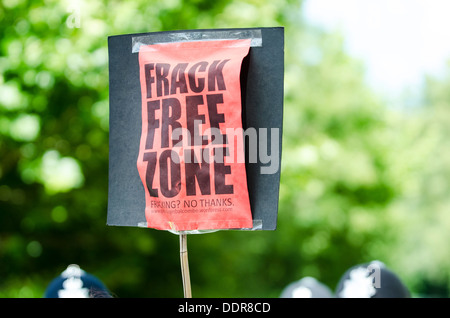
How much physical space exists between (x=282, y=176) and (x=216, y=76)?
3.80m

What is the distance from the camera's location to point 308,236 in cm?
814

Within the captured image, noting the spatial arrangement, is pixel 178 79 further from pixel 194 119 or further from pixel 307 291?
pixel 307 291

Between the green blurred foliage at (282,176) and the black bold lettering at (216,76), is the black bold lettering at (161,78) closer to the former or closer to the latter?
the black bold lettering at (216,76)

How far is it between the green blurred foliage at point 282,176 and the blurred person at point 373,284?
2.27 m

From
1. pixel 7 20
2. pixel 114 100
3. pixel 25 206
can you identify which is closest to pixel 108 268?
pixel 25 206

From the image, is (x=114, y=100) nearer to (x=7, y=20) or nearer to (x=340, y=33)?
(x=7, y=20)

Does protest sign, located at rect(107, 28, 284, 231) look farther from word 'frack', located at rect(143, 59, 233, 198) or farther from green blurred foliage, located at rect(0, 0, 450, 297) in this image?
green blurred foliage, located at rect(0, 0, 450, 297)

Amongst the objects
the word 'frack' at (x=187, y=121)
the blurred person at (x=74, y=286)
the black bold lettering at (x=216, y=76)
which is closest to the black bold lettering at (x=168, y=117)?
the word 'frack' at (x=187, y=121)

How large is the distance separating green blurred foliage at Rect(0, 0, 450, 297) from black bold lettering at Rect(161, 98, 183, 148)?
6.89ft

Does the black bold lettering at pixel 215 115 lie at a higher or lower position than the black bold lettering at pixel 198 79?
lower

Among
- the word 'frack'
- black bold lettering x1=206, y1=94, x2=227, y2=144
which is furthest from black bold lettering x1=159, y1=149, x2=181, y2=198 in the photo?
black bold lettering x1=206, y1=94, x2=227, y2=144

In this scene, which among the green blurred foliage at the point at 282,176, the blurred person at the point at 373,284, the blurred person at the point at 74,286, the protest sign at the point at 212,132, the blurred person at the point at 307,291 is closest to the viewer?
the protest sign at the point at 212,132

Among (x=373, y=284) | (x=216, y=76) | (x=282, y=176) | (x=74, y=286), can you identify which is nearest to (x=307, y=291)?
(x=373, y=284)

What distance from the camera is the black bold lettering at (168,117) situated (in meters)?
1.34
